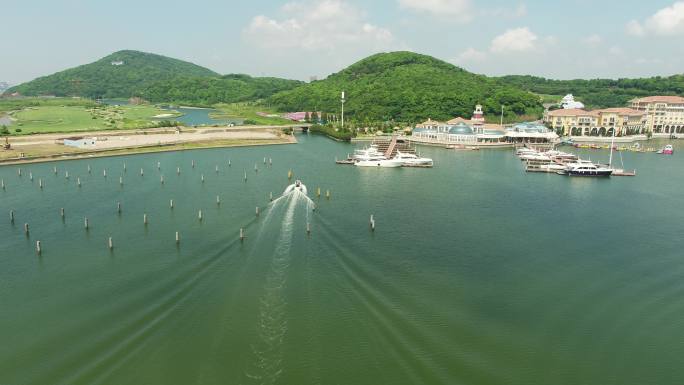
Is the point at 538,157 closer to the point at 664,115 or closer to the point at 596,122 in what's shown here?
the point at 596,122

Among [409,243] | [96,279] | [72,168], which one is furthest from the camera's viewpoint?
[72,168]

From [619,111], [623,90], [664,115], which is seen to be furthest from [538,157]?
[623,90]

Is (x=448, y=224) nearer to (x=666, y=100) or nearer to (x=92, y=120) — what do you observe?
(x=92, y=120)

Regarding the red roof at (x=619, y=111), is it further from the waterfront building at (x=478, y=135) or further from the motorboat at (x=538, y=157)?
the motorboat at (x=538, y=157)

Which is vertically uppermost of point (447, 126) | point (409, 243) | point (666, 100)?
point (666, 100)

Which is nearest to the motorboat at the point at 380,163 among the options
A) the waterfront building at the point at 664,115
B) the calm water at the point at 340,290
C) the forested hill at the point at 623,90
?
the calm water at the point at 340,290

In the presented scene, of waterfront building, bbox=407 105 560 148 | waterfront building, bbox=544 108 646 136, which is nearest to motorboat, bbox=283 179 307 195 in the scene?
waterfront building, bbox=407 105 560 148

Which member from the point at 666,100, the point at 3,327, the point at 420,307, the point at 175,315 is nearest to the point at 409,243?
the point at 420,307
